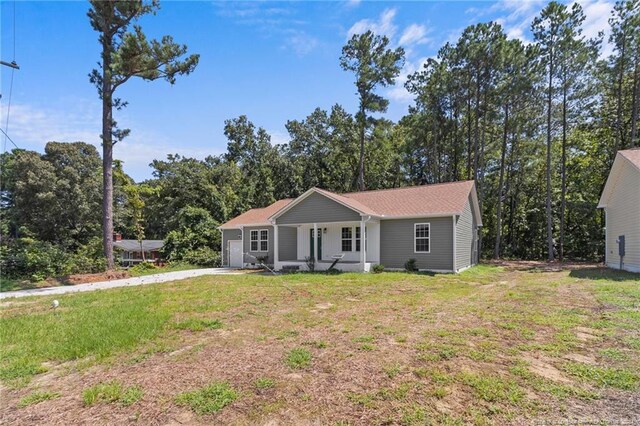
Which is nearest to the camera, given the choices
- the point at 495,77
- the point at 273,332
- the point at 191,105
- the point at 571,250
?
the point at 273,332

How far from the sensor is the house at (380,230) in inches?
610

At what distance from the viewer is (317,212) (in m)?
16.8

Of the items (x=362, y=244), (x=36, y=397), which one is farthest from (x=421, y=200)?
(x=36, y=397)

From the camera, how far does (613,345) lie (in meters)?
4.63

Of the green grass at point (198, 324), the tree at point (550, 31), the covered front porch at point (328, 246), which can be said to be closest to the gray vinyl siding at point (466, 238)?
the covered front porch at point (328, 246)

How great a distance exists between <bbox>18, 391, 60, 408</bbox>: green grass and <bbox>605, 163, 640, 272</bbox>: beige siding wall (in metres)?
18.0

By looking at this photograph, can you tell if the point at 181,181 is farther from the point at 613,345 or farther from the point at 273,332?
the point at 613,345

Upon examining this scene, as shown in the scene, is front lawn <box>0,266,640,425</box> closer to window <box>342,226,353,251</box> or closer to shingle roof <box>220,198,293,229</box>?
window <box>342,226,353,251</box>

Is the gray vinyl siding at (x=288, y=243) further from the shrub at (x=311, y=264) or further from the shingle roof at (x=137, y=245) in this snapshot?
the shingle roof at (x=137, y=245)

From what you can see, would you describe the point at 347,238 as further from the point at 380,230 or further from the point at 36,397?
the point at 36,397

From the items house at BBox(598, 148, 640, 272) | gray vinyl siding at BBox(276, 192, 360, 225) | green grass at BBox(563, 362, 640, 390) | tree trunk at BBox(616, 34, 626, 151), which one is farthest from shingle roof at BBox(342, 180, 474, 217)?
tree trunk at BBox(616, 34, 626, 151)

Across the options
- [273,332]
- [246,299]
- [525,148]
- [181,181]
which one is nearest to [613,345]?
[273,332]

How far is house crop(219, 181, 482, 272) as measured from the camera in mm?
15484

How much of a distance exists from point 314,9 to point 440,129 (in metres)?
20.9
